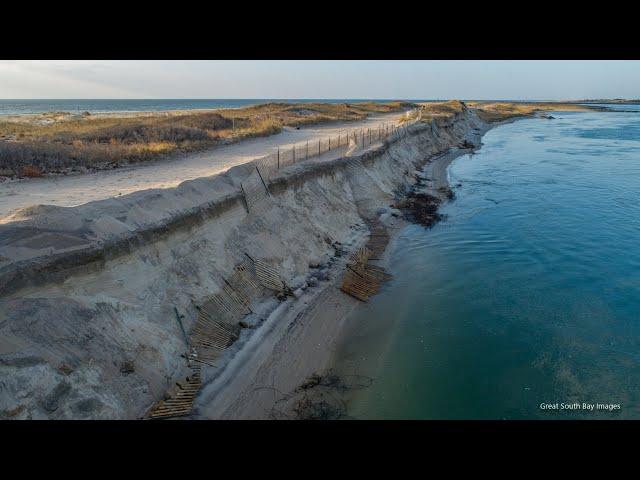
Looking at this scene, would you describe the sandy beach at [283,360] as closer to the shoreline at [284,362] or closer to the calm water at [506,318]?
the shoreline at [284,362]

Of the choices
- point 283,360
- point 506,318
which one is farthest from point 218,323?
point 506,318

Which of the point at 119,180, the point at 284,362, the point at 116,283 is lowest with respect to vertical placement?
the point at 284,362

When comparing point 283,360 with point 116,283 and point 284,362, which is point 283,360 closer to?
point 284,362
